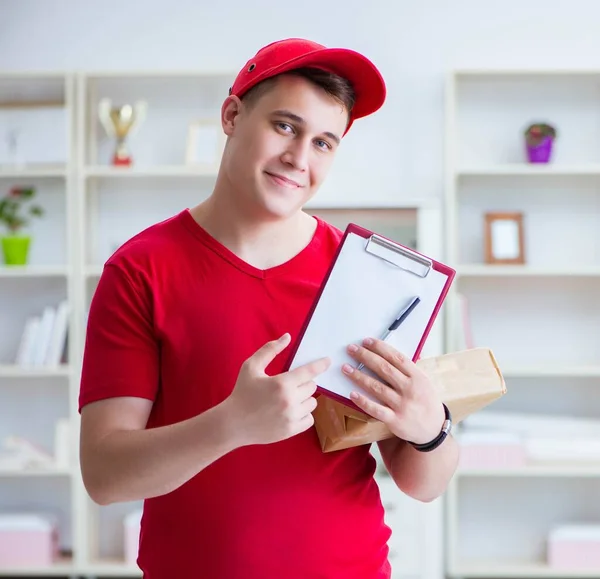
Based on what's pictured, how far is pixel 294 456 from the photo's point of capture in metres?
1.15

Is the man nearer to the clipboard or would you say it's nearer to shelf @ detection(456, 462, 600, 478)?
the clipboard

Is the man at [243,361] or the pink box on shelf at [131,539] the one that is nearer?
the man at [243,361]

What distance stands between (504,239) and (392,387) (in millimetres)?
2781

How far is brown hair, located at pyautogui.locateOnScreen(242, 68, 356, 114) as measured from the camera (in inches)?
45.1

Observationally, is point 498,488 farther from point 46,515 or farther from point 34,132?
point 34,132

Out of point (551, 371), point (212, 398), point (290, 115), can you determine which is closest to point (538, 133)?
point (551, 371)

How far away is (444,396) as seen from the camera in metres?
1.15

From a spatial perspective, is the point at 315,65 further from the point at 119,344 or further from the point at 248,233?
the point at 119,344

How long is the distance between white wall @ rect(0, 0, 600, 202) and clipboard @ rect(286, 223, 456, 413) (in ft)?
9.11

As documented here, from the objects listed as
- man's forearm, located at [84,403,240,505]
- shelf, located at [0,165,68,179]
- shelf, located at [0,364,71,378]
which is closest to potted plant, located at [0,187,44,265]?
shelf, located at [0,165,68,179]

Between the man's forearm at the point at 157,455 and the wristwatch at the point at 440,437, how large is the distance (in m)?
0.28

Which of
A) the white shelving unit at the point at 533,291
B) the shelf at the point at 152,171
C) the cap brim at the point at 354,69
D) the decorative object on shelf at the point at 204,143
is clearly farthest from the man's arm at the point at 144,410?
the white shelving unit at the point at 533,291

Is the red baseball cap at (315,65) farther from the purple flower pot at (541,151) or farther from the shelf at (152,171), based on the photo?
the purple flower pot at (541,151)

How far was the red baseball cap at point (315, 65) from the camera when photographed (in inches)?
44.0
